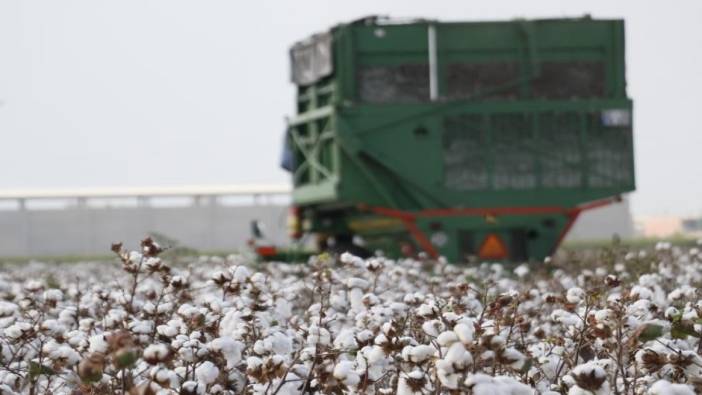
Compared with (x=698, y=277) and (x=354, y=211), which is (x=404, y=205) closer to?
(x=354, y=211)

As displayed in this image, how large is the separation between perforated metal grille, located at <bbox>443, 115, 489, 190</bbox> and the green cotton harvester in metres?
0.02

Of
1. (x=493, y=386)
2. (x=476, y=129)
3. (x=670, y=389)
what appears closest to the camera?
(x=493, y=386)

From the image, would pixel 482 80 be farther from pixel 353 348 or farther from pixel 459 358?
pixel 459 358

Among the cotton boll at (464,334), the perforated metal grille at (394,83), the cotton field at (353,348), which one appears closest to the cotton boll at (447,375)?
the cotton field at (353,348)

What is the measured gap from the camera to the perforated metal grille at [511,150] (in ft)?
65.3

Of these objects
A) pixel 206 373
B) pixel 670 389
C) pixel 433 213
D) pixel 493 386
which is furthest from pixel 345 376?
pixel 433 213

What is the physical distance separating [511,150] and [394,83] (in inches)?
67.2

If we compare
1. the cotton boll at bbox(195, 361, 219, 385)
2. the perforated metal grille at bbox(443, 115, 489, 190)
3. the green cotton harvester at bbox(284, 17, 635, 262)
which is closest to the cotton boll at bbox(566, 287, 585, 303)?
the cotton boll at bbox(195, 361, 219, 385)

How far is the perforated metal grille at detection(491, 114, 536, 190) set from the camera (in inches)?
784

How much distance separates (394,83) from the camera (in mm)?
20000

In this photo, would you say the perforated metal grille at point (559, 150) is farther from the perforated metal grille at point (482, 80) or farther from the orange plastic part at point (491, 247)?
the orange plastic part at point (491, 247)

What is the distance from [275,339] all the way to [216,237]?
200 ft

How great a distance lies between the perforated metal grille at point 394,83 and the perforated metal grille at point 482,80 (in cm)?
34

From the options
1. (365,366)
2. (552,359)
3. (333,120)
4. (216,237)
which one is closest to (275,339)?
(365,366)
